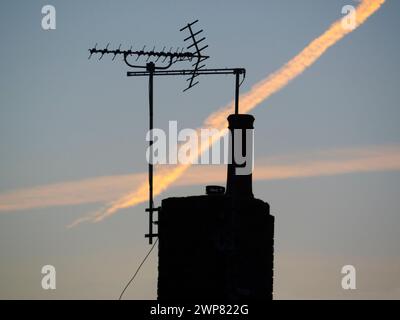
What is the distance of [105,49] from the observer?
27.4 metres

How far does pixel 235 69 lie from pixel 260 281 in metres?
6.13

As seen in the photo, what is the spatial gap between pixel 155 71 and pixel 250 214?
19.9 feet

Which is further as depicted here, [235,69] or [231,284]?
[235,69]

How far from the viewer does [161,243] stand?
2325cm

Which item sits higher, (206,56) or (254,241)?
(206,56)

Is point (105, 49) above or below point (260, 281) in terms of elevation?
above
